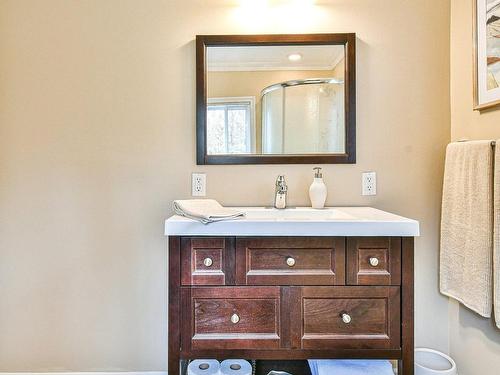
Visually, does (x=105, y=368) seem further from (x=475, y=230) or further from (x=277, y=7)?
(x=277, y=7)

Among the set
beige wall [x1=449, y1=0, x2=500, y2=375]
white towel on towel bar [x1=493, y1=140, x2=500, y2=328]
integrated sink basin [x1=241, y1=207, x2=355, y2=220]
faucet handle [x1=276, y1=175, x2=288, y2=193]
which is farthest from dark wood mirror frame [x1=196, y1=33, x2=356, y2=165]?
white towel on towel bar [x1=493, y1=140, x2=500, y2=328]

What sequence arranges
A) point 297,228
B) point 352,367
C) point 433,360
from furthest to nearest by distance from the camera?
point 433,360, point 352,367, point 297,228

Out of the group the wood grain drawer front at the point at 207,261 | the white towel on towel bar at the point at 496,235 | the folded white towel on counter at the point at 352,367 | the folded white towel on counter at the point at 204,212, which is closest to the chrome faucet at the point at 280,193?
the folded white towel on counter at the point at 204,212

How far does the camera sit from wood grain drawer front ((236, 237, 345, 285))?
4.23 ft

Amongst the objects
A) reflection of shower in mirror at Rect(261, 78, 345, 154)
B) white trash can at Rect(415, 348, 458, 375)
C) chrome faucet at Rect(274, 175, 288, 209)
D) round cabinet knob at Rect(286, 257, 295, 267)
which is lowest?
white trash can at Rect(415, 348, 458, 375)

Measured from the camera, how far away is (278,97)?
1.76m

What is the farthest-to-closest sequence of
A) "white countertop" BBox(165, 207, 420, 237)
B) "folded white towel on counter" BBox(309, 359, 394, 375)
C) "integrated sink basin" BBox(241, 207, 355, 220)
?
1. "integrated sink basin" BBox(241, 207, 355, 220)
2. "folded white towel on counter" BBox(309, 359, 394, 375)
3. "white countertop" BBox(165, 207, 420, 237)

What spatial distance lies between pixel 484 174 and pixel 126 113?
1.74m

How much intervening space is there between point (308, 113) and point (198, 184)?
709 millimetres

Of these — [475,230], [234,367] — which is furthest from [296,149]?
[234,367]

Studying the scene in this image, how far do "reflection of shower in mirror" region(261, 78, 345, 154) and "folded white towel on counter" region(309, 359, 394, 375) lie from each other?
102 centimetres

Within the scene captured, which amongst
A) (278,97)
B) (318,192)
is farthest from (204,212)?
(278,97)

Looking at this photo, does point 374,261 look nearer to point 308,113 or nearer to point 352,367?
point 352,367

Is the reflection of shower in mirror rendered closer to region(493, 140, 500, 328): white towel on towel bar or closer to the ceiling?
the ceiling
